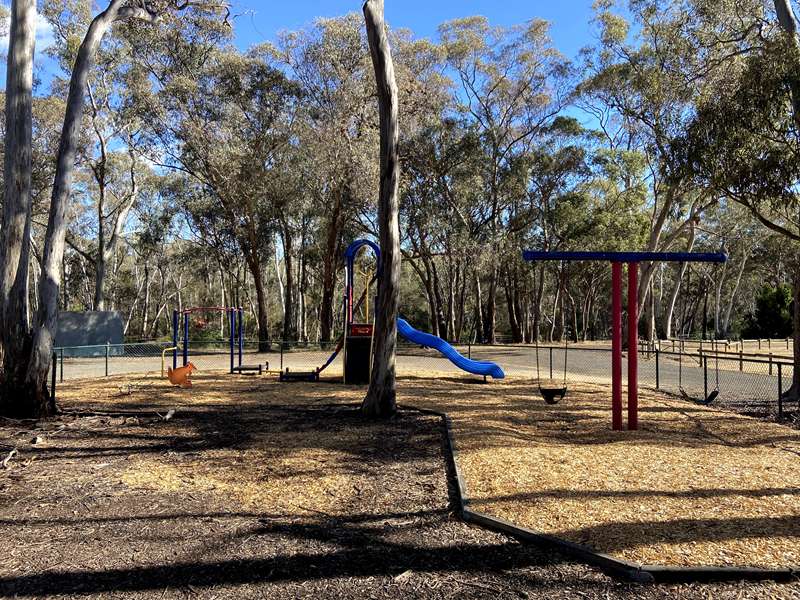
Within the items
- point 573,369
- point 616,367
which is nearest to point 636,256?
point 616,367

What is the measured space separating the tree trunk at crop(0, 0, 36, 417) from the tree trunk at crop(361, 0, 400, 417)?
529 centimetres

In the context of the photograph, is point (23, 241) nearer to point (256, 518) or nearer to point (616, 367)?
point (256, 518)

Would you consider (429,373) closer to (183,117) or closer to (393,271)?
(393,271)

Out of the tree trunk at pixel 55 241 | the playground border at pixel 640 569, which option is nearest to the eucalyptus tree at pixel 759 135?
the playground border at pixel 640 569

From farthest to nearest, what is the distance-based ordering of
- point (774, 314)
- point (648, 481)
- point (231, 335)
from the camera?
point (774, 314)
point (231, 335)
point (648, 481)

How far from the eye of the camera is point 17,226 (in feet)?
31.4

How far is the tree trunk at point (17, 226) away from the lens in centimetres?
936

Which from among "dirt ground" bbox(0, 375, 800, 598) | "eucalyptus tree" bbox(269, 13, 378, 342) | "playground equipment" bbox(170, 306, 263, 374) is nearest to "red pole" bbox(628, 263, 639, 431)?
"dirt ground" bbox(0, 375, 800, 598)

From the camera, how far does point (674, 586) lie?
12.3 feet

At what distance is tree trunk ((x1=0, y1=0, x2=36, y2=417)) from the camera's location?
936 cm

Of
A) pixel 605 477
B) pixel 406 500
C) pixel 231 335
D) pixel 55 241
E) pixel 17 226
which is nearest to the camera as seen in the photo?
pixel 406 500

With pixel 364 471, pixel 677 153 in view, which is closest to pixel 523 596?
pixel 364 471

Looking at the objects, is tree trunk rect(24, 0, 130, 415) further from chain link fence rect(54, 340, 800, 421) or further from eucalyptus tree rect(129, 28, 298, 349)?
eucalyptus tree rect(129, 28, 298, 349)

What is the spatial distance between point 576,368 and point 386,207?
14512 millimetres
